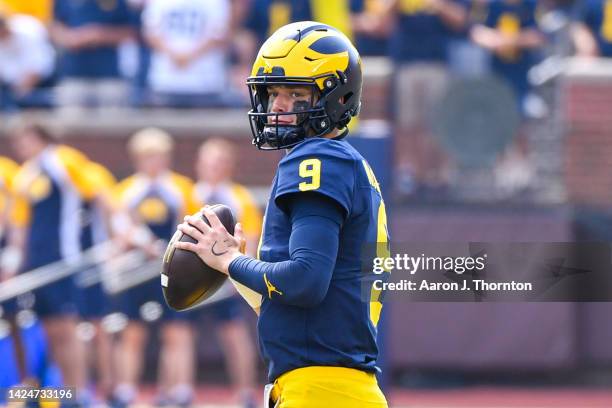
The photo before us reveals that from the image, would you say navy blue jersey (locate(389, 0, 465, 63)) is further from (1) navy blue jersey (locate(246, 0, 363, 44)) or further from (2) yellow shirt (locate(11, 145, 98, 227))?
(2) yellow shirt (locate(11, 145, 98, 227))

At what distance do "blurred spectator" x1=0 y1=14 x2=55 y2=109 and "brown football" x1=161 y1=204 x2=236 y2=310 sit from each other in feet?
22.5

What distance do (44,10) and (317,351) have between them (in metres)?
7.85

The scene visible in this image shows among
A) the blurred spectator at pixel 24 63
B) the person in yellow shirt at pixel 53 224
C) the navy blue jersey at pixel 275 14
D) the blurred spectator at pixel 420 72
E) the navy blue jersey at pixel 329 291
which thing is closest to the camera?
the navy blue jersey at pixel 329 291

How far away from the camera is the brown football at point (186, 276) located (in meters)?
3.44

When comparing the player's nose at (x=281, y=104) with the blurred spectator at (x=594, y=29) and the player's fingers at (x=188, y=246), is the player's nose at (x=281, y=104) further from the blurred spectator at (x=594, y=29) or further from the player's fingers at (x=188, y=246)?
the blurred spectator at (x=594, y=29)

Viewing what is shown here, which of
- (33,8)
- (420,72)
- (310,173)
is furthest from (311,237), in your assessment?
(33,8)

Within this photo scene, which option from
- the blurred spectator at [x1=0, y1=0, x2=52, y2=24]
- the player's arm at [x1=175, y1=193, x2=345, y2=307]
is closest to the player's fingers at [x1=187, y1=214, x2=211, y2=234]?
the player's arm at [x1=175, y1=193, x2=345, y2=307]

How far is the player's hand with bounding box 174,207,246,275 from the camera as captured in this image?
341 centimetres

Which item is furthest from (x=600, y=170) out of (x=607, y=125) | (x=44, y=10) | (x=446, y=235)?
(x=44, y=10)

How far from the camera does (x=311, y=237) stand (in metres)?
3.21

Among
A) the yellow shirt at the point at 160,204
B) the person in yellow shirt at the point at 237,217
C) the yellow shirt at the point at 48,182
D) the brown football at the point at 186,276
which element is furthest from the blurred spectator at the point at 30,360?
the brown football at the point at 186,276

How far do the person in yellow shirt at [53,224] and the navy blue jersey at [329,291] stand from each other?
547 cm

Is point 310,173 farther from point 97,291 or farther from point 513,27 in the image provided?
point 513,27

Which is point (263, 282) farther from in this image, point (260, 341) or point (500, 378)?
point (500, 378)
